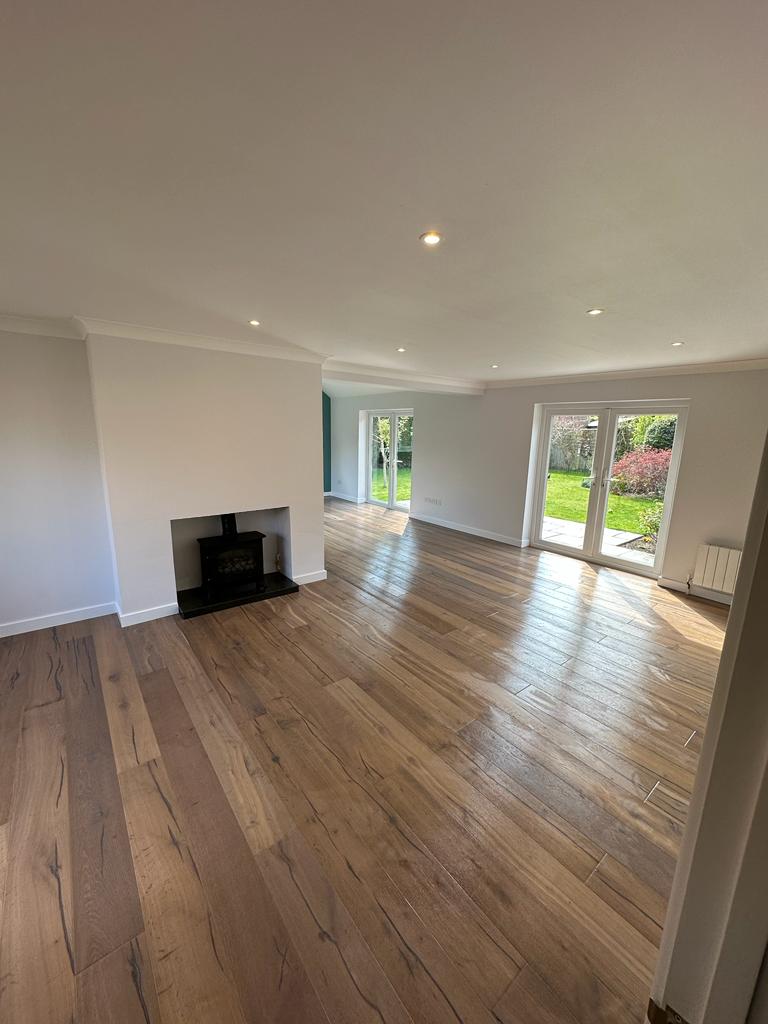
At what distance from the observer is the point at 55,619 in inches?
135

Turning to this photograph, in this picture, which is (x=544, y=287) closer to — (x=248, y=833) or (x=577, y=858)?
(x=577, y=858)

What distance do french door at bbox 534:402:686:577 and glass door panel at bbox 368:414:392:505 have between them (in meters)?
3.30

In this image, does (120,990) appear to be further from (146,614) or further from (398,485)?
(398,485)

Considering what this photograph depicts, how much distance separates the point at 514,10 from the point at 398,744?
2607mm

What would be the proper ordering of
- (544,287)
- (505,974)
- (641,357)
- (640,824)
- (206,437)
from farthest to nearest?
1. (641,357)
2. (206,437)
3. (544,287)
4. (640,824)
5. (505,974)

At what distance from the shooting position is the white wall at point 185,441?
124 inches

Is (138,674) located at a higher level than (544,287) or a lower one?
lower

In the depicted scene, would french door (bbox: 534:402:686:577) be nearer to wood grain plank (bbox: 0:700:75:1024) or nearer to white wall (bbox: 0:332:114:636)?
white wall (bbox: 0:332:114:636)

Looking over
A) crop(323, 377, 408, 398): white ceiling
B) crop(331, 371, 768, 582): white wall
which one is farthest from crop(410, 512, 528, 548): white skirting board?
crop(323, 377, 408, 398): white ceiling

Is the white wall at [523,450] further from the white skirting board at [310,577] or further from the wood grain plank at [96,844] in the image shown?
the wood grain plank at [96,844]

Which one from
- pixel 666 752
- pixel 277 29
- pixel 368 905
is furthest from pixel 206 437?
pixel 666 752

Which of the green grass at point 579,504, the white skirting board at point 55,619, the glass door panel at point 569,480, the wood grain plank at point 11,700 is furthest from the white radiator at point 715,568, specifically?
the white skirting board at point 55,619

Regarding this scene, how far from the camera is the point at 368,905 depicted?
1455 millimetres

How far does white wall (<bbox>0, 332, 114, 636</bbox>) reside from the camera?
3.11 m
